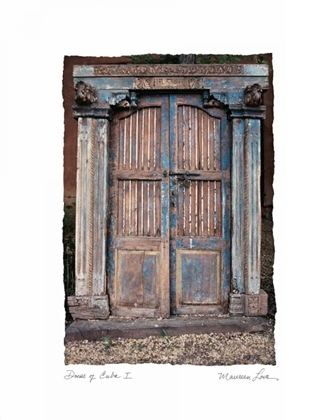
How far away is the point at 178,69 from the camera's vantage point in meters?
3.57

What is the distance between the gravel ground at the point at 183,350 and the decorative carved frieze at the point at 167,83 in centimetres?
242

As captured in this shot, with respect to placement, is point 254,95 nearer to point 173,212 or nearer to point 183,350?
point 173,212

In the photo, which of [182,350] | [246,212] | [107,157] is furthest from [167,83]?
[182,350]

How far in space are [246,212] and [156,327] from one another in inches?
54.9

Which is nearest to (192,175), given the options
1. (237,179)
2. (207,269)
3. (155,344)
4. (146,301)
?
(237,179)

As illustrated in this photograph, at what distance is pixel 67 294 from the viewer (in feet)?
12.0

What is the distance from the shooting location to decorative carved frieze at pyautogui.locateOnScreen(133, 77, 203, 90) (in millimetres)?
3597

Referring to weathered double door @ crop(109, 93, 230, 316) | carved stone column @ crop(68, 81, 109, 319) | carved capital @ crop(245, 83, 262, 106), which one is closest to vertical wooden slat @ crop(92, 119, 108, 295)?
carved stone column @ crop(68, 81, 109, 319)

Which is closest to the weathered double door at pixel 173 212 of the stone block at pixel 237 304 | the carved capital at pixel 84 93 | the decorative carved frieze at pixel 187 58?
the stone block at pixel 237 304

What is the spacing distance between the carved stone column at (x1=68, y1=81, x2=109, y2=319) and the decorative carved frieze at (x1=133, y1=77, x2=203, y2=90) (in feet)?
1.46

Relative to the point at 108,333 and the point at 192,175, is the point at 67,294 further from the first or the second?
the point at 192,175

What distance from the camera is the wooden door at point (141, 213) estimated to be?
3625 millimetres

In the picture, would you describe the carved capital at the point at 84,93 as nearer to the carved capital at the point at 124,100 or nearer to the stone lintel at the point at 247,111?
the carved capital at the point at 124,100

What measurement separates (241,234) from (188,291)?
0.79 metres
